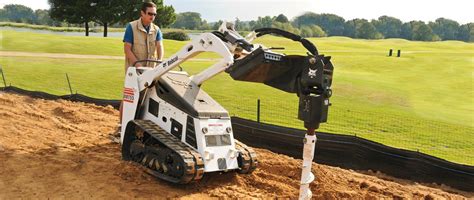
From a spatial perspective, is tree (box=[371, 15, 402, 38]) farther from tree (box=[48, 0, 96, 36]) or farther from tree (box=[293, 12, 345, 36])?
tree (box=[48, 0, 96, 36])

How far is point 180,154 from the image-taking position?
6.27 m

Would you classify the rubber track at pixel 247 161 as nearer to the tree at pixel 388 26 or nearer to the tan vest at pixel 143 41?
the tan vest at pixel 143 41

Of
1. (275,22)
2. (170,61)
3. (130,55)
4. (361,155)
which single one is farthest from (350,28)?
(170,61)

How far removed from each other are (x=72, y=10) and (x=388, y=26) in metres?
82.9

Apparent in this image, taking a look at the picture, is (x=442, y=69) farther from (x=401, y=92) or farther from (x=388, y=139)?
(x=388, y=139)

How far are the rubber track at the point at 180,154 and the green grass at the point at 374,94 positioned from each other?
22.2ft

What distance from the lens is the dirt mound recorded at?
21.2 ft

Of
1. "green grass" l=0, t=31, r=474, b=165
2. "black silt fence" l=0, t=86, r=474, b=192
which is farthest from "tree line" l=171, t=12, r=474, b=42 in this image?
"black silt fence" l=0, t=86, r=474, b=192

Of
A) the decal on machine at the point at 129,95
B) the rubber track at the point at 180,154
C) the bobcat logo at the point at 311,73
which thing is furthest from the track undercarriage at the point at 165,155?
the bobcat logo at the point at 311,73

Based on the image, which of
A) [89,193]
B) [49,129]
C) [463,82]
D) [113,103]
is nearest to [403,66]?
[463,82]

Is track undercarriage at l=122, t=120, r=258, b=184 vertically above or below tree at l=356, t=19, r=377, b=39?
below

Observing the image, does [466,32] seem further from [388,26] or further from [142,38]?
[142,38]

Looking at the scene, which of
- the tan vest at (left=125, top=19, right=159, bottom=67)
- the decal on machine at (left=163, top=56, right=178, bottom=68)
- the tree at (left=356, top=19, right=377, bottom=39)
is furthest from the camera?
the tree at (left=356, top=19, right=377, bottom=39)

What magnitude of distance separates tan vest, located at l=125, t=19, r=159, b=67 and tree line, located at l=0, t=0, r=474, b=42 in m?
51.3
